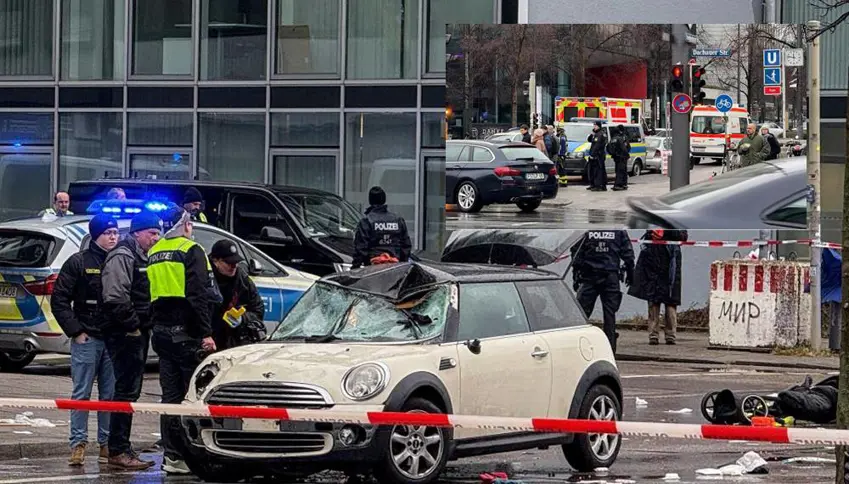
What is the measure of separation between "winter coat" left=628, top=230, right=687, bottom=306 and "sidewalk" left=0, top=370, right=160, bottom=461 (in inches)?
290

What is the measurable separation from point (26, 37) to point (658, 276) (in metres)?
14.1

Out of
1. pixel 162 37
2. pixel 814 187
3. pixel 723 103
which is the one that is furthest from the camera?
pixel 162 37

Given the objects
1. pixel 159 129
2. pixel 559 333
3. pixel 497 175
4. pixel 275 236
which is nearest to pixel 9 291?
pixel 275 236

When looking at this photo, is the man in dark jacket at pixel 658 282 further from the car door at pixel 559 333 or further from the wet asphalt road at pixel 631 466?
the car door at pixel 559 333

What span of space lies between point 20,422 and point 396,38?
15266 mm

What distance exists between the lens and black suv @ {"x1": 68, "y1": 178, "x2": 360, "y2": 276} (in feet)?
67.6

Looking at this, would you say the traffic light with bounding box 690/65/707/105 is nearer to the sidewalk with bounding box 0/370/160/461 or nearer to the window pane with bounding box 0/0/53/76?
the sidewalk with bounding box 0/370/160/461

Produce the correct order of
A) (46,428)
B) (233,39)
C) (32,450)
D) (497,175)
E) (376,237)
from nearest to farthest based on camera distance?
1. (32,450)
2. (46,428)
3. (376,237)
4. (497,175)
5. (233,39)

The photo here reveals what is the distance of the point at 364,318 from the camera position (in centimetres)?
1095

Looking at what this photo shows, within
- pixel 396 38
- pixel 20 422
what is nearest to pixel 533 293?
pixel 20 422

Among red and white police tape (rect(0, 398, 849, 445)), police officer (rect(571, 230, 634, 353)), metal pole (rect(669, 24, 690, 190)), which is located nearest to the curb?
red and white police tape (rect(0, 398, 849, 445))

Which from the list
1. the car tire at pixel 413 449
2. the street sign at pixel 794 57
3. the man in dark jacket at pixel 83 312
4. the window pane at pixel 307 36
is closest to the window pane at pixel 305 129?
the window pane at pixel 307 36

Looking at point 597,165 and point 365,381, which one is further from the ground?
point 597,165

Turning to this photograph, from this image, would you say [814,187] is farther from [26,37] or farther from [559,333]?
[26,37]
